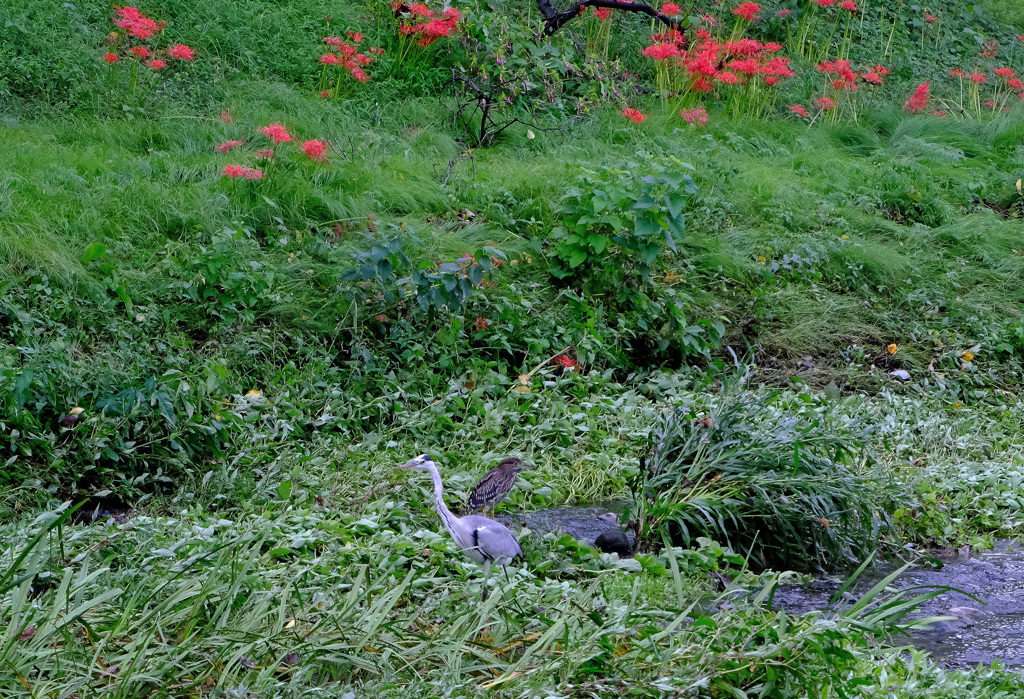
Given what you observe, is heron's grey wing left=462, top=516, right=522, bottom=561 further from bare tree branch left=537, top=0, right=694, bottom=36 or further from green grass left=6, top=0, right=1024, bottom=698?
bare tree branch left=537, top=0, right=694, bottom=36

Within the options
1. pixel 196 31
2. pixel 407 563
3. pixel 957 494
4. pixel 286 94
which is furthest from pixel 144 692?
pixel 196 31

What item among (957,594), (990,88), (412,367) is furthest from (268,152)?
(990,88)

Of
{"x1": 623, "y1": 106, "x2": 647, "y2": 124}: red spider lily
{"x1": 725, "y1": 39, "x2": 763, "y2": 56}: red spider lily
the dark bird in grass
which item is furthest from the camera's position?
{"x1": 725, "y1": 39, "x2": 763, "y2": 56}: red spider lily

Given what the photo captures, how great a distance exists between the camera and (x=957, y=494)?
460cm

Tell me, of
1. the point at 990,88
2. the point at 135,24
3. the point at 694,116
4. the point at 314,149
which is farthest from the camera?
the point at 990,88

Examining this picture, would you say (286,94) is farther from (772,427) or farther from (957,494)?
(957,494)

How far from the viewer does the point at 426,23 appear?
26.5ft

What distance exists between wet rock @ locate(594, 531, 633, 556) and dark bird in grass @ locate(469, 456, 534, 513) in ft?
1.41

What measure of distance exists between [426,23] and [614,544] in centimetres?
578

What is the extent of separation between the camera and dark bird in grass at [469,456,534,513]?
3723 millimetres

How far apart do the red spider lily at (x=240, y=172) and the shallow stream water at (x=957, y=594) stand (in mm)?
2906

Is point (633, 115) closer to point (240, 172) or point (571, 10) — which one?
point (571, 10)

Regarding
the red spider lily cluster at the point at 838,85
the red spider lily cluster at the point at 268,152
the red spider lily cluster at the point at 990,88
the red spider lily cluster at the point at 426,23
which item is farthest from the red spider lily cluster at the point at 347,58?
the red spider lily cluster at the point at 990,88

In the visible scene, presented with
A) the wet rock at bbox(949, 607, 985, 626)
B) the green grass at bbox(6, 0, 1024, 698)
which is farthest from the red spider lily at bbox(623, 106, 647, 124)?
the wet rock at bbox(949, 607, 985, 626)
